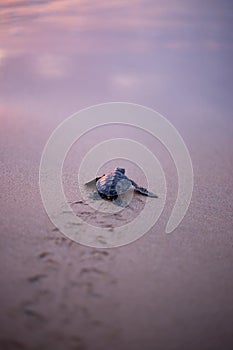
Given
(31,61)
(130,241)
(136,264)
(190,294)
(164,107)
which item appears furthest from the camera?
(31,61)

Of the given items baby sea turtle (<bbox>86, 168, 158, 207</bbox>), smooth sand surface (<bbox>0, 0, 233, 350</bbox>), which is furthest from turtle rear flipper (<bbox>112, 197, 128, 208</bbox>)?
smooth sand surface (<bbox>0, 0, 233, 350</bbox>)

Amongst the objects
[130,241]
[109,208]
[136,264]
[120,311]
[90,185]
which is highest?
[90,185]

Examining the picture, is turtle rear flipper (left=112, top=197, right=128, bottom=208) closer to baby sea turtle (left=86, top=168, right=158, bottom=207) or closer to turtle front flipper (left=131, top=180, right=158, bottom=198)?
baby sea turtle (left=86, top=168, right=158, bottom=207)

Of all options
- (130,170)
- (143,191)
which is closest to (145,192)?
(143,191)

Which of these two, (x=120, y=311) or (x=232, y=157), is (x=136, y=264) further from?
(x=232, y=157)

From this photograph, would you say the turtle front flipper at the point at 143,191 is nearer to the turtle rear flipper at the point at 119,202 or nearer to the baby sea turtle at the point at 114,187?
the baby sea turtle at the point at 114,187

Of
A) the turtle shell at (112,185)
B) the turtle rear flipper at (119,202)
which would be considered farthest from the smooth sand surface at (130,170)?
the turtle shell at (112,185)

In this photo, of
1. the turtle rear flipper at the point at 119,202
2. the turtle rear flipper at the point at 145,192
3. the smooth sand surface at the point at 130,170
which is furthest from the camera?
the turtle rear flipper at the point at 145,192

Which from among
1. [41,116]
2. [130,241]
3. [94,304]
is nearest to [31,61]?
[41,116]
